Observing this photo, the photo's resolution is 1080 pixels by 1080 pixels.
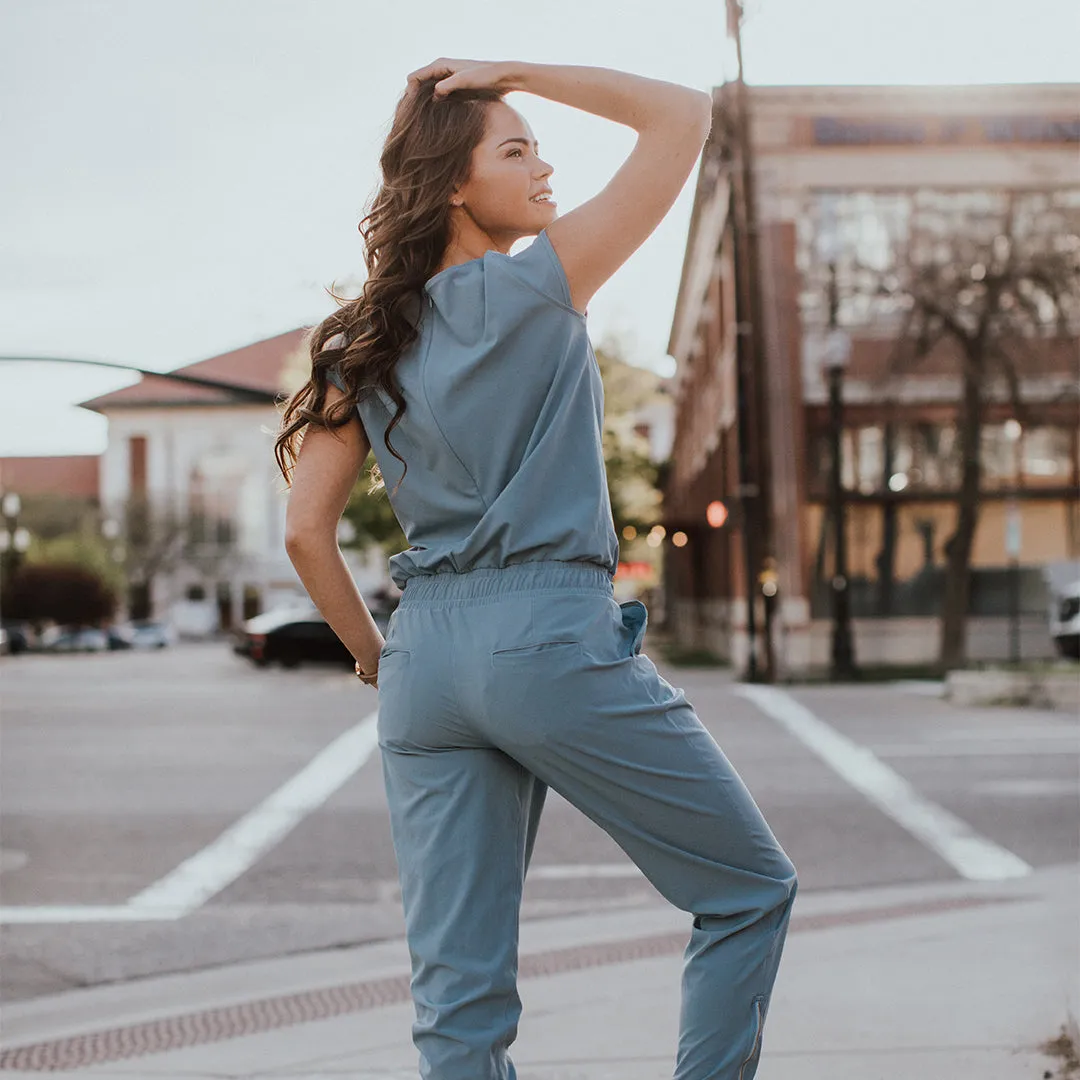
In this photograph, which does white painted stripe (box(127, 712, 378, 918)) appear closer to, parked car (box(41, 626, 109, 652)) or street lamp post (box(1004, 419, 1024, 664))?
street lamp post (box(1004, 419, 1024, 664))

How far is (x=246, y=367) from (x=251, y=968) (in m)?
61.4

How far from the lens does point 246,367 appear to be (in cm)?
6562

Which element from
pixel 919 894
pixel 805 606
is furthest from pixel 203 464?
pixel 919 894

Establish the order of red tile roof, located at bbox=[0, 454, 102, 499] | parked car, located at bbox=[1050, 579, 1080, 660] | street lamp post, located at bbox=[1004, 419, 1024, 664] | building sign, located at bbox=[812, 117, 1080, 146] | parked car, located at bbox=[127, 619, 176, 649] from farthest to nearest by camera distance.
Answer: red tile roof, located at bbox=[0, 454, 102, 499]
parked car, located at bbox=[127, 619, 176, 649]
building sign, located at bbox=[812, 117, 1080, 146]
street lamp post, located at bbox=[1004, 419, 1024, 664]
parked car, located at bbox=[1050, 579, 1080, 660]

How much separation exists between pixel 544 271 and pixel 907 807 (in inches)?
331

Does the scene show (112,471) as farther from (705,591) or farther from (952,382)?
(952,382)

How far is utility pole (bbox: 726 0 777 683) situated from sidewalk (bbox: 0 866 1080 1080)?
17.1 meters

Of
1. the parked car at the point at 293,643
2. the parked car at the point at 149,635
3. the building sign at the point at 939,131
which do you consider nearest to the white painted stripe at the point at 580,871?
the building sign at the point at 939,131

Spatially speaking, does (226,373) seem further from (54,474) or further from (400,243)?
(400,243)

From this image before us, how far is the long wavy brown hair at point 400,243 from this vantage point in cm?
227

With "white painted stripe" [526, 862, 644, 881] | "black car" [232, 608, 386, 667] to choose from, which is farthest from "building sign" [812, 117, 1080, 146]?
"white painted stripe" [526, 862, 644, 881]

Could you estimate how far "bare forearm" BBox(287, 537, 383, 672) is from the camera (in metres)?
2.38

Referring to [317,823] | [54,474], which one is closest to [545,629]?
[317,823]

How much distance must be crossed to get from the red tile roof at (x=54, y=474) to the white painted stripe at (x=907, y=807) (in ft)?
241
